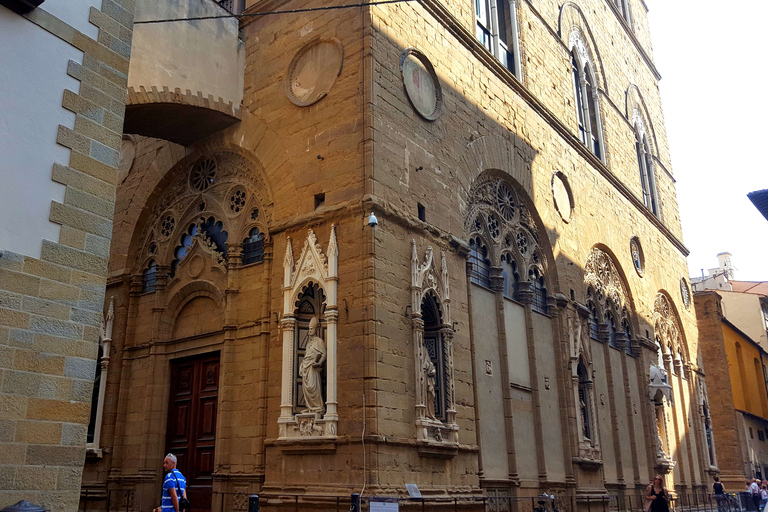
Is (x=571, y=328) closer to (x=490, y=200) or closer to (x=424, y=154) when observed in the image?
(x=490, y=200)

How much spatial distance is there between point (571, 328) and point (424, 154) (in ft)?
23.4

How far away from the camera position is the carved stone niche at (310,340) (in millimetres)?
11094

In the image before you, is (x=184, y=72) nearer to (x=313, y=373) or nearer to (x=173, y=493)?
(x=313, y=373)

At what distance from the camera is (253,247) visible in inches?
538

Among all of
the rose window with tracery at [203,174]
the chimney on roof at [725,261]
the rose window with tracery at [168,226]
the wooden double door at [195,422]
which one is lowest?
the wooden double door at [195,422]

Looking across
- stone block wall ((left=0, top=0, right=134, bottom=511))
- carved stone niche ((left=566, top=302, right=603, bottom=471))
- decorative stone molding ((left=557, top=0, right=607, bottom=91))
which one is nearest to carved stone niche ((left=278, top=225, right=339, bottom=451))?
stone block wall ((left=0, top=0, right=134, bottom=511))

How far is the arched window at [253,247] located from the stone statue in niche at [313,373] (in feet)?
8.36

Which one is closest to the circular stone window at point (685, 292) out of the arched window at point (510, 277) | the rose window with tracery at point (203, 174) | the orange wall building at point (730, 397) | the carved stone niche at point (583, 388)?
the orange wall building at point (730, 397)

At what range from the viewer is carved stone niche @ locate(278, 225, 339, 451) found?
11.1 metres

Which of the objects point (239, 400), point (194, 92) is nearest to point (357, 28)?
point (194, 92)

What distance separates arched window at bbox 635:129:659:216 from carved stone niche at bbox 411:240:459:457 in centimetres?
1742

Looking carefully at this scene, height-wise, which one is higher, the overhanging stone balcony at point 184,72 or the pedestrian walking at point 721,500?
the overhanging stone balcony at point 184,72

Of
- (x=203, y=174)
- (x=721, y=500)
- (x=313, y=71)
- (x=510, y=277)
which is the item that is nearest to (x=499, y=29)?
(x=510, y=277)

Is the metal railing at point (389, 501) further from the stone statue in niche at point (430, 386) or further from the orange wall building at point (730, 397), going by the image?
the orange wall building at point (730, 397)
